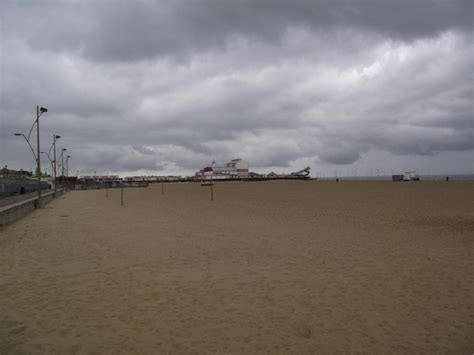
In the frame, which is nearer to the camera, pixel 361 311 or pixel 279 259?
pixel 361 311

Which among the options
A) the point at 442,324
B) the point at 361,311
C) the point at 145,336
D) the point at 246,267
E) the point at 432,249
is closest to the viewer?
the point at 145,336

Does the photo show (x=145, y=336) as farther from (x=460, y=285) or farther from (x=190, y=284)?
(x=460, y=285)

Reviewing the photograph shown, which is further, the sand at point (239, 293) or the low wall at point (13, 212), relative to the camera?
the low wall at point (13, 212)

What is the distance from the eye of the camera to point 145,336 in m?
4.69

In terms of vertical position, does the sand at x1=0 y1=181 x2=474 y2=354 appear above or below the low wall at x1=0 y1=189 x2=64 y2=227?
below

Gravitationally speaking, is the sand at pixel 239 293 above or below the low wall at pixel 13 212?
below

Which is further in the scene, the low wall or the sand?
the low wall

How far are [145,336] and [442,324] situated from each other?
4060 millimetres

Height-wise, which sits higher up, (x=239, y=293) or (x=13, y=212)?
(x=13, y=212)

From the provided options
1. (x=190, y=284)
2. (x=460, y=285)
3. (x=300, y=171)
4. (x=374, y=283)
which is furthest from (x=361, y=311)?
(x=300, y=171)

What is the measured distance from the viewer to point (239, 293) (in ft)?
21.0

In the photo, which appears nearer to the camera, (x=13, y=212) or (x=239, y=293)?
(x=239, y=293)

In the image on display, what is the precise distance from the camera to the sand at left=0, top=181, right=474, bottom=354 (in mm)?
4582

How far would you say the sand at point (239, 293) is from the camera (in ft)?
15.0
